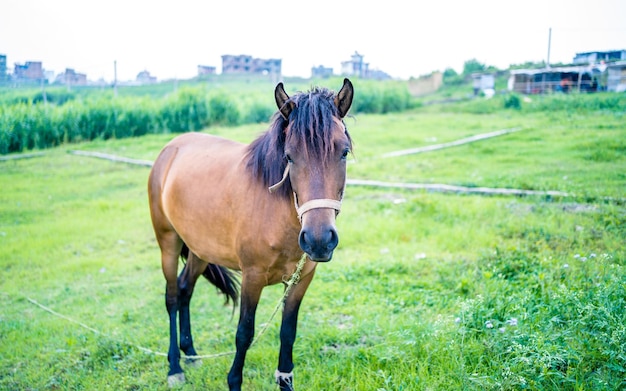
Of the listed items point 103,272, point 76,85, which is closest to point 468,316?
point 103,272

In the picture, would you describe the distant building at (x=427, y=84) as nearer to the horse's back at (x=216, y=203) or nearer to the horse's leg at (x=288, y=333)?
the horse's back at (x=216, y=203)

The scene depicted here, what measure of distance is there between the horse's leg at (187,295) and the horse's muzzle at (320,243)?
213cm

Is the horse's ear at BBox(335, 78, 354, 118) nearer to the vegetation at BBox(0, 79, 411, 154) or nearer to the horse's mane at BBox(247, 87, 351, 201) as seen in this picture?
the horse's mane at BBox(247, 87, 351, 201)

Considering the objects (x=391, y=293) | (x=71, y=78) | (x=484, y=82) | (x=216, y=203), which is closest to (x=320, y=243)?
→ (x=216, y=203)

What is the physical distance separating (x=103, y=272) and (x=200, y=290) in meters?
1.49

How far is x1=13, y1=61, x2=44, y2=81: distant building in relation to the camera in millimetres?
18906

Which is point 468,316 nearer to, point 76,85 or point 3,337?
point 3,337

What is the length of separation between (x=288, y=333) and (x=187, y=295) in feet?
4.43

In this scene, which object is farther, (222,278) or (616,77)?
(616,77)

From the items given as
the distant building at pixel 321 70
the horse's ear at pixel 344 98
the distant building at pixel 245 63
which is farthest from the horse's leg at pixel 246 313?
the distant building at pixel 245 63

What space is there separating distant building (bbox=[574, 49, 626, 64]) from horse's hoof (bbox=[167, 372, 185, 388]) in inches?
1391

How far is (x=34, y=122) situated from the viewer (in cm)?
1608

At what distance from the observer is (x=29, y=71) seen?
2006 centimetres

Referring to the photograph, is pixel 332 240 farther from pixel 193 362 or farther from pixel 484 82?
pixel 484 82
